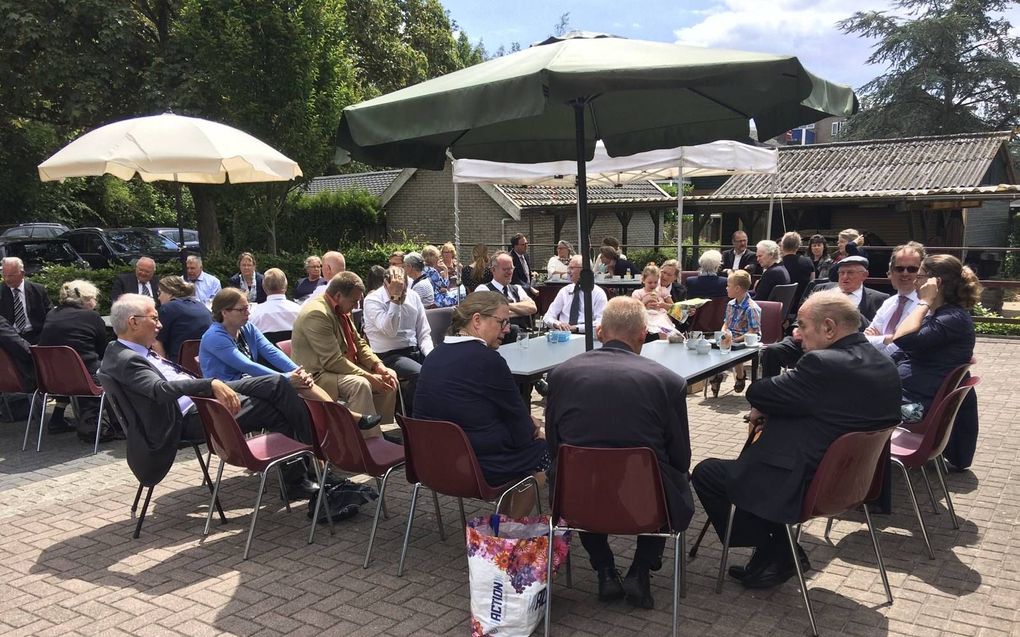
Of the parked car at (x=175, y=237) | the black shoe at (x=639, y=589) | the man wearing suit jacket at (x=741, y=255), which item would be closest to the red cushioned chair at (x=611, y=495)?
the black shoe at (x=639, y=589)

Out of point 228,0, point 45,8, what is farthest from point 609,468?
point 45,8

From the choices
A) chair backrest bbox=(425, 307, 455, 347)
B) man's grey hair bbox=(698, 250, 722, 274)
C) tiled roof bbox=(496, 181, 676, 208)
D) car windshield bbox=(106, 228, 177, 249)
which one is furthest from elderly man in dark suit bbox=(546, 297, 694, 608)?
car windshield bbox=(106, 228, 177, 249)

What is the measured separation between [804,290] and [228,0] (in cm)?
1003

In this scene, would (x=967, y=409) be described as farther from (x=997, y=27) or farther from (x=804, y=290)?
(x=997, y=27)

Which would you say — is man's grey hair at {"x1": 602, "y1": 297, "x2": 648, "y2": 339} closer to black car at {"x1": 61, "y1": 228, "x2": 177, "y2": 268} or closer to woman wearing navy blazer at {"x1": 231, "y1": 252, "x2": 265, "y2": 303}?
woman wearing navy blazer at {"x1": 231, "y1": 252, "x2": 265, "y2": 303}

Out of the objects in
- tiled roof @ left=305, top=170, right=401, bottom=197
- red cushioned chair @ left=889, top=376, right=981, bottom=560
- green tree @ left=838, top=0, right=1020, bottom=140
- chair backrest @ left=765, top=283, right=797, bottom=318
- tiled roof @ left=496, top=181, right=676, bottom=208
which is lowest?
red cushioned chair @ left=889, top=376, right=981, bottom=560

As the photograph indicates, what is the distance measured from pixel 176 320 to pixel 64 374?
3.17ft

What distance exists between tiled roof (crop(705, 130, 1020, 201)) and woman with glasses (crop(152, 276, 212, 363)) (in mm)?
13789

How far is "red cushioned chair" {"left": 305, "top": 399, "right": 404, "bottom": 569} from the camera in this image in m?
3.86

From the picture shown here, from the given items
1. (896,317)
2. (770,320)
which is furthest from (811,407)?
(770,320)

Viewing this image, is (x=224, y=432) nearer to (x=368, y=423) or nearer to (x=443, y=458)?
(x=368, y=423)

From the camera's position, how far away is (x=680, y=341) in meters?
5.86

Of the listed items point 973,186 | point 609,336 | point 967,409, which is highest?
point 973,186

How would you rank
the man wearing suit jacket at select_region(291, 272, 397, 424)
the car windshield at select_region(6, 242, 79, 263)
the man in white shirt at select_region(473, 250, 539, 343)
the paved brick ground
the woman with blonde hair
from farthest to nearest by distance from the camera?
the car windshield at select_region(6, 242, 79, 263) → the man in white shirt at select_region(473, 250, 539, 343) → the woman with blonde hair → the man wearing suit jacket at select_region(291, 272, 397, 424) → the paved brick ground
